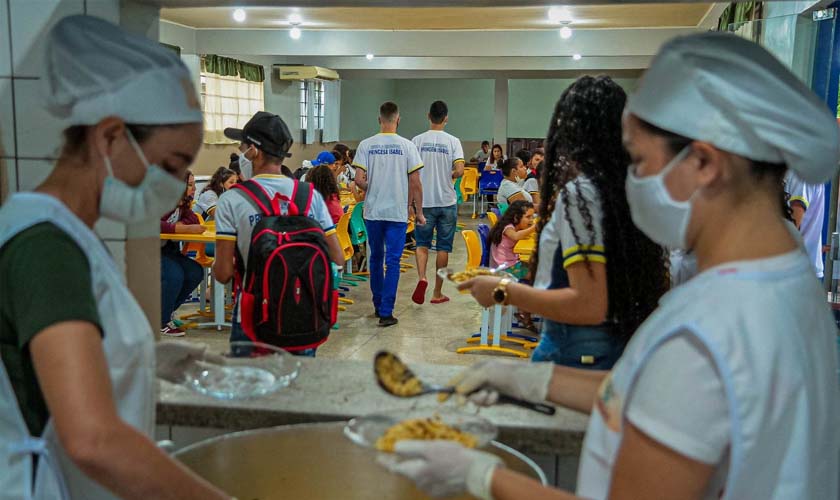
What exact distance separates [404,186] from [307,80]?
10000 mm

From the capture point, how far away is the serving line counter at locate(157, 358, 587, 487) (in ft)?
4.93

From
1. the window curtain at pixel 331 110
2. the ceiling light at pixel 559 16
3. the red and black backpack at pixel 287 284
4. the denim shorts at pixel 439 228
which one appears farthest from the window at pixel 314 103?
the red and black backpack at pixel 287 284

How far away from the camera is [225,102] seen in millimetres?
12344

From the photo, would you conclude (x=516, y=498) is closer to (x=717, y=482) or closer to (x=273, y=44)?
(x=717, y=482)

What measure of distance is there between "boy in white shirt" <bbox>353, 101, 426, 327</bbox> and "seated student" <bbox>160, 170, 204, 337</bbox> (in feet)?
4.48

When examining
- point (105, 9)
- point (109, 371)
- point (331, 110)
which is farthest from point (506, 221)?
point (331, 110)

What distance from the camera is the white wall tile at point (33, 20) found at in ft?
6.44

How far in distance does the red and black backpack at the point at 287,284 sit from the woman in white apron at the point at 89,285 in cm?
169

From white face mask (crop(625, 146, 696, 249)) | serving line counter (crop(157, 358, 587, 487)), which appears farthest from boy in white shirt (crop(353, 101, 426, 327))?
white face mask (crop(625, 146, 696, 249))

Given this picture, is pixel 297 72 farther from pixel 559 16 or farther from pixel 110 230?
pixel 110 230

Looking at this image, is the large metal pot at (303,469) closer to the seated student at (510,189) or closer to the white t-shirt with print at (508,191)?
the seated student at (510,189)

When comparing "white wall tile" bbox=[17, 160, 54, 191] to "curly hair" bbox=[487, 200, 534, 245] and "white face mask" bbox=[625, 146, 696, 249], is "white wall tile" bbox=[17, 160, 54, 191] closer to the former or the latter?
"white face mask" bbox=[625, 146, 696, 249]

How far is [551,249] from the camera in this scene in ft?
6.32

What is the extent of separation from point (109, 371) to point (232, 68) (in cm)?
1219
